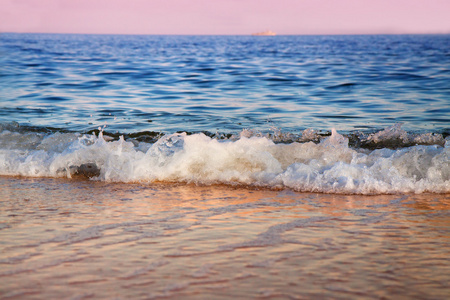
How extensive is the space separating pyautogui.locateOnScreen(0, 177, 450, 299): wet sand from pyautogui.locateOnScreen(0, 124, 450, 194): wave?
0.27 metres

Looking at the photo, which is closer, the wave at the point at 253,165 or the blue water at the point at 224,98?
the wave at the point at 253,165

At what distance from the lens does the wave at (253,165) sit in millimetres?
4496

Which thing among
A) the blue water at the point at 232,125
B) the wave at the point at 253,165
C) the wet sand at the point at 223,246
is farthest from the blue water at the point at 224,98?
the wet sand at the point at 223,246

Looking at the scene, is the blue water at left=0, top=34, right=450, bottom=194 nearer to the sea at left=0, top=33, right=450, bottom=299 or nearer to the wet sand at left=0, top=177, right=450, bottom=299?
the sea at left=0, top=33, right=450, bottom=299

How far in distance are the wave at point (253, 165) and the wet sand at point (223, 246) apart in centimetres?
27

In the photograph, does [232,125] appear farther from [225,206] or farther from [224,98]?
[225,206]

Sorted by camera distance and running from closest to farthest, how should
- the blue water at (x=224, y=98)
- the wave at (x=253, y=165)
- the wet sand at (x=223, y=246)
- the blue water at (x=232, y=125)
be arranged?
the wet sand at (x=223, y=246) → the wave at (x=253, y=165) → the blue water at (x=232, y=125) → the blue water at (x=224, y=98)

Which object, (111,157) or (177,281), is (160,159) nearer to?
(111,157)

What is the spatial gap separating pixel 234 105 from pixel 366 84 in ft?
16.6

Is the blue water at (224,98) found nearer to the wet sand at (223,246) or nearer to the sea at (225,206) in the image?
the sea at (225,206)

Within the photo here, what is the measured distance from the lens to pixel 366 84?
13.5 metres

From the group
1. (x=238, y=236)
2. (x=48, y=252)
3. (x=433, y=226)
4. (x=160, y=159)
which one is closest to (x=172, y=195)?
(x=160, y=159)

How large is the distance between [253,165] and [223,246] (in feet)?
7.70

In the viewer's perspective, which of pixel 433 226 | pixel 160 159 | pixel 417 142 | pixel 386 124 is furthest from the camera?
pixel 386 124
